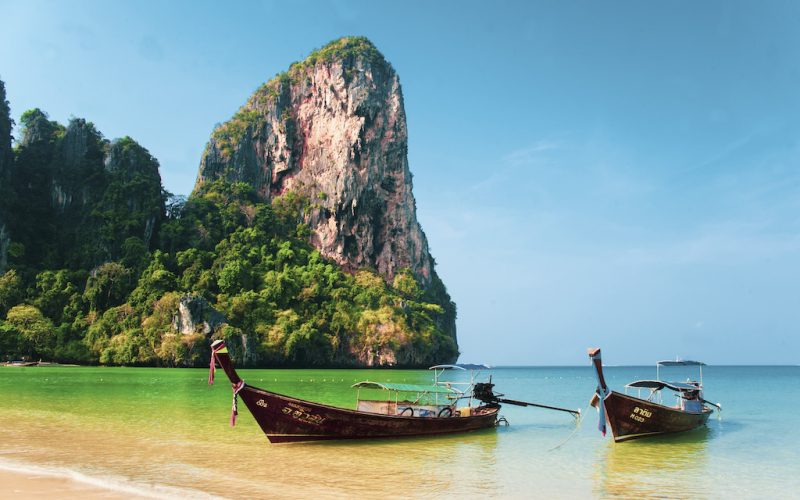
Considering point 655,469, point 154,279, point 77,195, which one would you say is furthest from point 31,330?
point 655,469

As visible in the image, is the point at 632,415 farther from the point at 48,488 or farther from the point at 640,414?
the point at 48,488

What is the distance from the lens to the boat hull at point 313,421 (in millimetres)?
13633

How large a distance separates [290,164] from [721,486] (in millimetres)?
87956

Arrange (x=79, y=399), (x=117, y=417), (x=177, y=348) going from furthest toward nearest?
1. (x=177, y=348)
2. (x=79, y=399)
3. (x=117, y=417)

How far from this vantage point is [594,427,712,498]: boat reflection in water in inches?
426

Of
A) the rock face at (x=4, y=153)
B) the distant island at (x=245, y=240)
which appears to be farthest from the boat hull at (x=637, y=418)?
the rock face at (x=4, y=153)

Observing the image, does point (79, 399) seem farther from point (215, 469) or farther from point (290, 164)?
point (290, 164)

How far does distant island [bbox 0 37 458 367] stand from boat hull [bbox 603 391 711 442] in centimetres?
4547

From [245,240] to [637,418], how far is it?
6631cm

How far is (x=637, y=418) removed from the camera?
52.6 ft

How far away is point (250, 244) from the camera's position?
76.3 metres

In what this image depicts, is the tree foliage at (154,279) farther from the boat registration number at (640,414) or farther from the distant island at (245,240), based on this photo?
the boat registration number at (640,414)

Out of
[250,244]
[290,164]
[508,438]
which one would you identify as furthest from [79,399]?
[290,164]

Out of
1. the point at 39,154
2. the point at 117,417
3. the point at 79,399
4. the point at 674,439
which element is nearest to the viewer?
the point at 674,439
